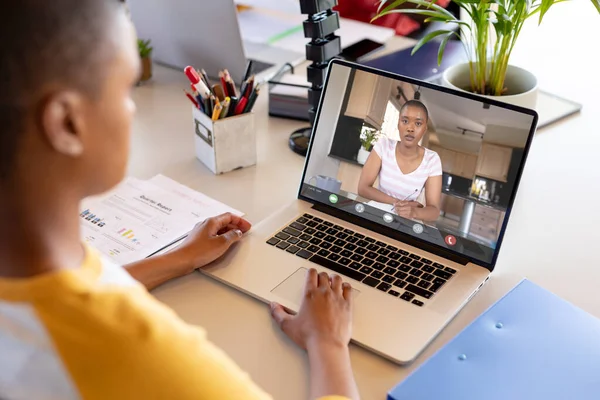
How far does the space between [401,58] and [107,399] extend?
4.22 ft

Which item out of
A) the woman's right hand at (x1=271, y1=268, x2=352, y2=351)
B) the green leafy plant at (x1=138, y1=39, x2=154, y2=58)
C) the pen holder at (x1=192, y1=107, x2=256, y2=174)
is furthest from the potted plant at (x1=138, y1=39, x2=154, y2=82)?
the woman's right hand at (x1=271, y1=268, x2=352, y2=351)

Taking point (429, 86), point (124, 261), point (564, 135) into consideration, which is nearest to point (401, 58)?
point (564, 135)

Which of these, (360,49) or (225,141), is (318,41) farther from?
(360,49)

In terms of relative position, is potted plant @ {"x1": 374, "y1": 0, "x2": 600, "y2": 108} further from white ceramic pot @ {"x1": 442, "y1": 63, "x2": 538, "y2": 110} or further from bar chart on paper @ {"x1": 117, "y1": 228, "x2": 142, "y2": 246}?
bar chart on paper @ {"x1": 117, "y1": 228, "x2": 142, "y2": 246}

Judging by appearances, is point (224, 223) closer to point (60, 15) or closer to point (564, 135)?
point (60, 15)

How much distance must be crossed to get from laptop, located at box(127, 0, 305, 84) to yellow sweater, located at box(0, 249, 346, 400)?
1.04 meters

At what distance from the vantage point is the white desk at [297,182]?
3.00 ft

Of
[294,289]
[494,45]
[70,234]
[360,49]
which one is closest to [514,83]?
[494,45]

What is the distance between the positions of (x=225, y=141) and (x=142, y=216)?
0.74 ft

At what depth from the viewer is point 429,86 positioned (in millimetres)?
1092

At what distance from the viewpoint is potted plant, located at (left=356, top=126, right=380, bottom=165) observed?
3.75 feet

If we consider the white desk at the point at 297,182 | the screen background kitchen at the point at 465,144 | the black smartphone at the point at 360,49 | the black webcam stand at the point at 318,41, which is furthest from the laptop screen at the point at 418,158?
the black smartphone at the point at 360,49

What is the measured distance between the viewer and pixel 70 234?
656 mm

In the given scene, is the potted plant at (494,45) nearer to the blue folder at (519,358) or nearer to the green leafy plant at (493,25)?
the green leafy plant at (493,25)
